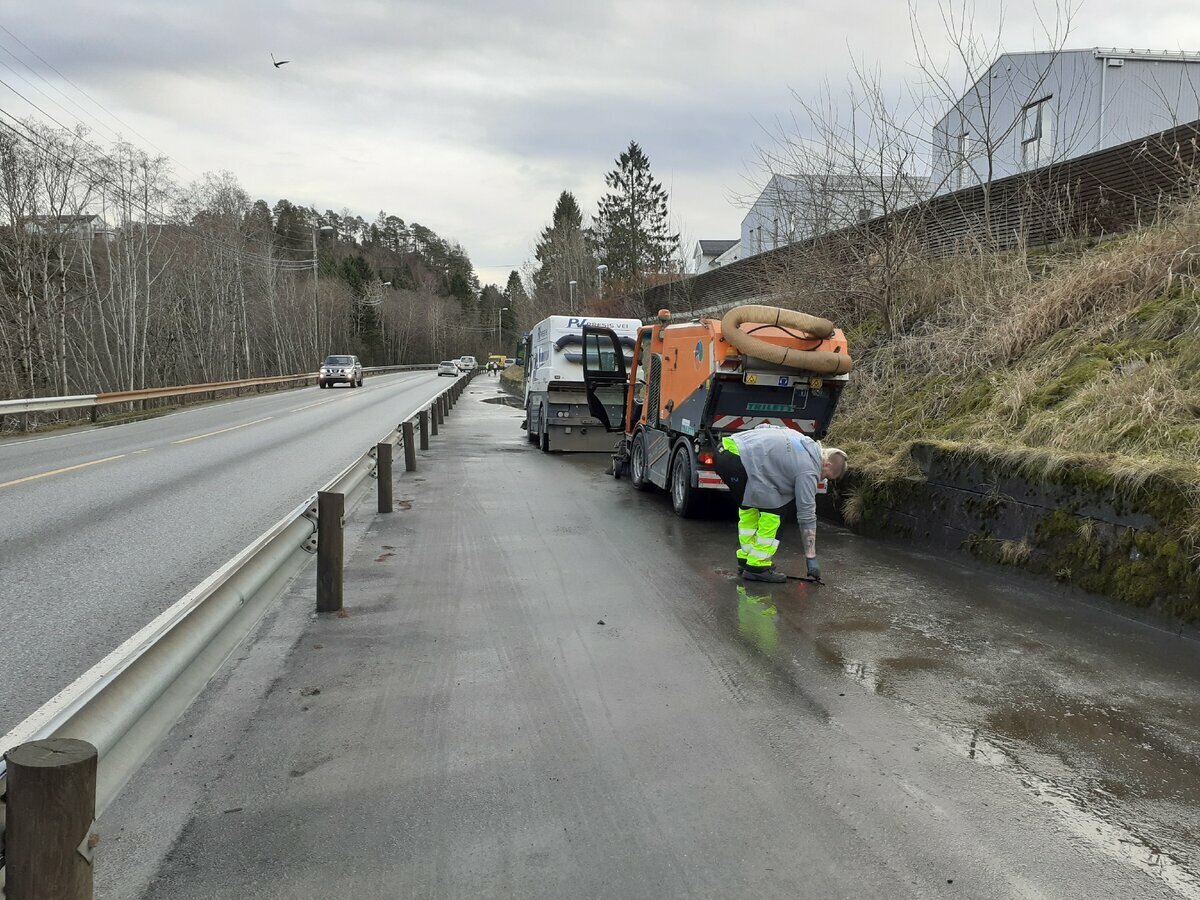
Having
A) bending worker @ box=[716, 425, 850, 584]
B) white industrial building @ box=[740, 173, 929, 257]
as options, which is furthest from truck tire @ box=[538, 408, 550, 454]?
bending worker @ box=[716, 425, 850, 584]

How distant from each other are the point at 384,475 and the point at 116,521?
9.60 feet

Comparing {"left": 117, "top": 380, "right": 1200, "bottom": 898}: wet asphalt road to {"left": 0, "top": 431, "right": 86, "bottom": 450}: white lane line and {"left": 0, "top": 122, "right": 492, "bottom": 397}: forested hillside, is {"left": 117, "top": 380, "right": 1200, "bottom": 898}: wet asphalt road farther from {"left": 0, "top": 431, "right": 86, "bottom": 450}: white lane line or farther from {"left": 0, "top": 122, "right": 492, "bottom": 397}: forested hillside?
{"left": 0, "top": 122, "right": 492, "bottom": 397}: forested hillside

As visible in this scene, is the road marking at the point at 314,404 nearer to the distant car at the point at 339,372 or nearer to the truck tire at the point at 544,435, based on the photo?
the truck tire at the point at 544,435

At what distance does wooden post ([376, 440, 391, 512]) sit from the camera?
10477 mm

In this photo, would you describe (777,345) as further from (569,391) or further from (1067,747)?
(569,391)

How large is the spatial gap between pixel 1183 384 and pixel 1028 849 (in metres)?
6.45

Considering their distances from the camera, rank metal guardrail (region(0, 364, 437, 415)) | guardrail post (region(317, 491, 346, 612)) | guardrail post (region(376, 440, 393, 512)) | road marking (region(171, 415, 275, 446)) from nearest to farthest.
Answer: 1. guardrail post (region(317, 491, 346, 612))
2. guardrail post (region(376, 440, 393, 512))
3. road marking (region(171, 415, 275, 446))
4. metal guardrail (region(0, 364, 437, 415))

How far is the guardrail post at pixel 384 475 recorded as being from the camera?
1048cm

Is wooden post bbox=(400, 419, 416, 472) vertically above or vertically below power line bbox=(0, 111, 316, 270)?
below

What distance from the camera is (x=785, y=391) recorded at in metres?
10.0

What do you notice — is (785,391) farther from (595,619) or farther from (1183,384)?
(595,619)

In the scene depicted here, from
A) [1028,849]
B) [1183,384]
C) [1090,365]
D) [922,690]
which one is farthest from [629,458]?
[1028,849]

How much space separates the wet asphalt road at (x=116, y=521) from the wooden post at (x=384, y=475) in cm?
109

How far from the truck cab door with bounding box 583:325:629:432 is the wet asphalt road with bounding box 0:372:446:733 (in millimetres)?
4532
